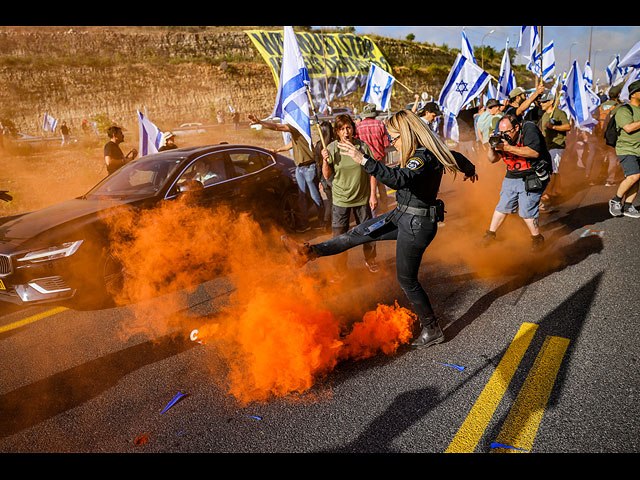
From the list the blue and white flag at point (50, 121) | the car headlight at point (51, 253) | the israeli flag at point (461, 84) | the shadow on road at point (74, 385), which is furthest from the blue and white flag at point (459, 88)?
the blue and white flag at point (50, 121)

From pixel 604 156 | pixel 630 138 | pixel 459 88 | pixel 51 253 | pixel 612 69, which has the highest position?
pixel 612 69

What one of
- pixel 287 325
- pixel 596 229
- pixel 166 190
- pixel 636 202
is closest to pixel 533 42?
pixel 636 202

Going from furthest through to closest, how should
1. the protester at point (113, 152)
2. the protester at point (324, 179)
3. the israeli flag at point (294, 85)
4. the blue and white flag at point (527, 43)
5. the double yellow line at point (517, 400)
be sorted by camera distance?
the blue and white flag at point (527, 43) → the protester at point (113, 152) → the protester at point (324, 179) → the israeli flag at point (294, 85) → the double yellow line at point (517, 400)

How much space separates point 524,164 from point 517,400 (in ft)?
11.6

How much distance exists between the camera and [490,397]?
2.77 metres

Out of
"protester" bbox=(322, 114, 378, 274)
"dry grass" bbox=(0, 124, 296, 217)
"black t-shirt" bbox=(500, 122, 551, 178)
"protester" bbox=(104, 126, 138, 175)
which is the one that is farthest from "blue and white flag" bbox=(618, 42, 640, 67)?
"dry grass" bbox=(0, 124, 296, 217)

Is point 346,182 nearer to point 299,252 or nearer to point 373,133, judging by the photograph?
point 299,252

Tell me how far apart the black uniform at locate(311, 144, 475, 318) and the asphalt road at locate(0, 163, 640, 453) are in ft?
2.09

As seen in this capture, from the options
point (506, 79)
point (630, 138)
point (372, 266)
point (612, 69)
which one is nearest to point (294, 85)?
point (372, 266)

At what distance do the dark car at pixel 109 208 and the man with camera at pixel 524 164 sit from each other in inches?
135

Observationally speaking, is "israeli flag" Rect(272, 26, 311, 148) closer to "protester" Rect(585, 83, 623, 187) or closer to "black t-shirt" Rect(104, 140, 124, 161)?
"black t-shirt" Rect(104, 140, 124, 161)

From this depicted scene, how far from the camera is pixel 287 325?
11.1 feet

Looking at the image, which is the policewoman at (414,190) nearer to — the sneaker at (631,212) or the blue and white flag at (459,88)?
the sneaker at (631,212)

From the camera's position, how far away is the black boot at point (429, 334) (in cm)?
341
